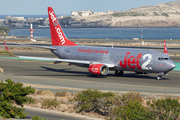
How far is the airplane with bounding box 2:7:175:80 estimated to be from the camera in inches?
1539

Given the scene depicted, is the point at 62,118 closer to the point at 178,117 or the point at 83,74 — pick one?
the point at 178,117

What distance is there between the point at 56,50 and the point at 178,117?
33.1 m

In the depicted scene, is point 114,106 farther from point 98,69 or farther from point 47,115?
point 98,69

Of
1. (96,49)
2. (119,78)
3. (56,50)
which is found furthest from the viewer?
(56,50)

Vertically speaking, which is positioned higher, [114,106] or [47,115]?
[114,106]

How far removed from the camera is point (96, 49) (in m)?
45.6

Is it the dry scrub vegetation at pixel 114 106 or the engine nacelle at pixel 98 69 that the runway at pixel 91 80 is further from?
the dry scrub vegetation at pixel 114 106

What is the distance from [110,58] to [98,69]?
2.80 metres

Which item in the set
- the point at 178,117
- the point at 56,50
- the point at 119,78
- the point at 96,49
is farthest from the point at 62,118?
the point at 56,50

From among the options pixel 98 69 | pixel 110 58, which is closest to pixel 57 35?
pixel 110 58

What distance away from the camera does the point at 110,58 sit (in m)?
43.1

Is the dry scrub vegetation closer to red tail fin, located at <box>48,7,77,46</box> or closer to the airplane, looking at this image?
the airplane

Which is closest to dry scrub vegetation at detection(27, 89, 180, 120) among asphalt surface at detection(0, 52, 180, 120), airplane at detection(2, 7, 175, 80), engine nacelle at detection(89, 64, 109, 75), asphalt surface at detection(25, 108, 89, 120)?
asphalt surface at detection(25, 108, 89, 120)

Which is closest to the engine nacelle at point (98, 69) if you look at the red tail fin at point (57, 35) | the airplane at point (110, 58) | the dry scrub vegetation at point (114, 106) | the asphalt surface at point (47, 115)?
the airplane at point (110, 58)
